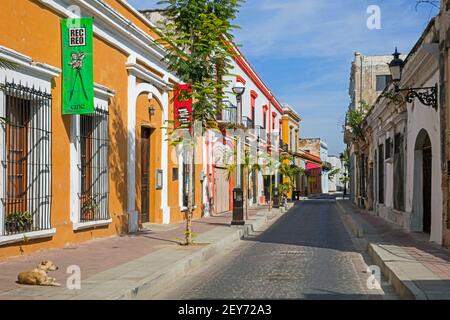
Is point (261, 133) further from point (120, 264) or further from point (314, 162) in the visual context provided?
point (314, 162)

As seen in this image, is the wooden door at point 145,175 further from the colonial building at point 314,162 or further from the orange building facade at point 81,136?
the colonial building at point 314,162

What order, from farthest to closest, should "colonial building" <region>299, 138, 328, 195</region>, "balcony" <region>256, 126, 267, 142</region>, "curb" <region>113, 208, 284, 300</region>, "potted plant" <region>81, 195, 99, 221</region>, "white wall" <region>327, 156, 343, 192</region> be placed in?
"white wall" <region>327, 156, 343, 192</region>, "colonial building" <region>299, 138, 328, 195</region>, "balcony" <region>256, 126, 267, 142</region>, "potted plant" <region>81, 195, 99, 221</region>, "curb" <region>113, 208, 284, 300</region>

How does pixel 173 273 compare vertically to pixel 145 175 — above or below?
below

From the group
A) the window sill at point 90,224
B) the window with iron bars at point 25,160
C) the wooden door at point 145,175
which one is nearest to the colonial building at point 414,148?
the wooden door at point 145,175

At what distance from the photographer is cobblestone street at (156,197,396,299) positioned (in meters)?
7.62

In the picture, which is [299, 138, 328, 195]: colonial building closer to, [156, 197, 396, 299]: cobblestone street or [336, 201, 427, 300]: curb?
[156, 197, 396, 299]: cobblestone street

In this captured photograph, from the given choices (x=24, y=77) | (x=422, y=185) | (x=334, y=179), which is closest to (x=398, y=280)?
(x=24, y=77)

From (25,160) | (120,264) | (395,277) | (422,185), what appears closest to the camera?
(395,277)

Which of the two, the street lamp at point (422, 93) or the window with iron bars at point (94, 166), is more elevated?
the street lamp at point (422, 93)

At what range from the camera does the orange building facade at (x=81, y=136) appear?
394 inches

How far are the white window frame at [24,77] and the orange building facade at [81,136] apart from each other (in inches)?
0.8

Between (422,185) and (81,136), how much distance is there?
8714 millimetres

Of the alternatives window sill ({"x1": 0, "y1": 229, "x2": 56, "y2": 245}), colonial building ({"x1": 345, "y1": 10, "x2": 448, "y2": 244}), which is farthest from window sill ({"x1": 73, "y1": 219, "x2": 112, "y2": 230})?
colonial building ({"x1": 345, "y1": 10, "x2": 448, "y2": 244})

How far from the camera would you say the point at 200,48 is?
11.8m
